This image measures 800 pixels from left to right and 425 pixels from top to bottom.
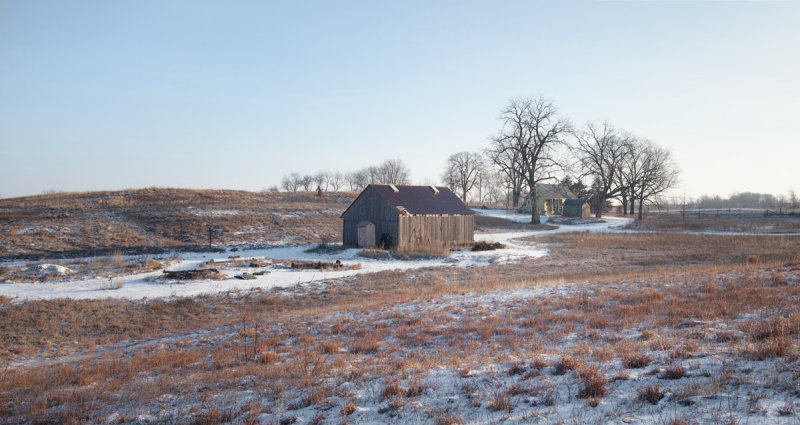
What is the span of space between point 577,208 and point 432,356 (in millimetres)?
68715

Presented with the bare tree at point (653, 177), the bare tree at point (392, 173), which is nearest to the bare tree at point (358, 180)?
the bare tree at point (392, 173)

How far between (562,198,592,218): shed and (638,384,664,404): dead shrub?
68917 millimetres

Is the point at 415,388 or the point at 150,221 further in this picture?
the point at 150,221

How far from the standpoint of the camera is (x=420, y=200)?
1326 inches

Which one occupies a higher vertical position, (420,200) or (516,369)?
(420,200)

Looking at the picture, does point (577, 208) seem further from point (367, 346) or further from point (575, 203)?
point (367, 346)

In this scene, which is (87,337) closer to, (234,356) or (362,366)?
(234,356)

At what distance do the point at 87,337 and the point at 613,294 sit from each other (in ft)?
48.5

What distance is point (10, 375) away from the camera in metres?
8.81

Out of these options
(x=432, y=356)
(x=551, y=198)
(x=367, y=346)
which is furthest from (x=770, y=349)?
(x=551, y=198)

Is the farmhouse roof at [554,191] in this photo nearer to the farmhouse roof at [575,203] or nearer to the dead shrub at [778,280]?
the farmhouse roof at [575,203]

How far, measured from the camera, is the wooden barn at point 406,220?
102 ft

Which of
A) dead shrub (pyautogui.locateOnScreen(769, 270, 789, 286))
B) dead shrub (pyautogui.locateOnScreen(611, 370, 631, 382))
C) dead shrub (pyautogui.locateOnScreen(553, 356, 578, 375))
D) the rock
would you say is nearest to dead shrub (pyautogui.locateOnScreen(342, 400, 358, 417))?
dead shrub (pyautogui.locateOnScreen(553, 356, 578, 375))

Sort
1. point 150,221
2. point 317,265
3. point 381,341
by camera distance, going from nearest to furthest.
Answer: point 381,341 < point 317,265 < point 150,221
